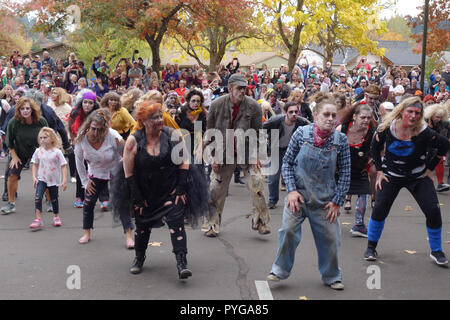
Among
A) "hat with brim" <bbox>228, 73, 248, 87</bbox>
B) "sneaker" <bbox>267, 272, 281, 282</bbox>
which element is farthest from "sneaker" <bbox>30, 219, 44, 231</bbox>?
"sneaker" <bbox>267, 272, 281, 282</bbox>

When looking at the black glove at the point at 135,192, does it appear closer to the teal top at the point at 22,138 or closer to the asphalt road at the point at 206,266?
the asphalt road at the point at 206,266

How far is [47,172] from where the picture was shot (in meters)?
7.86

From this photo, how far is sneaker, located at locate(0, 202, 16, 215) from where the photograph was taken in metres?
8.58

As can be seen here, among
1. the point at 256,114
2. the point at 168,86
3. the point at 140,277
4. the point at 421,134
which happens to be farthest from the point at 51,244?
the point at 168,86

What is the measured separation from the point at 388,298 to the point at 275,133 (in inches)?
175

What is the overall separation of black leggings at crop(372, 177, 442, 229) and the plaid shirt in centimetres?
121

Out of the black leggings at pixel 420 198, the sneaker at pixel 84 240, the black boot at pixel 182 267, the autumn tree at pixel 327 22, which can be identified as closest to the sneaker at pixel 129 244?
the sneaker at pixel 84 240

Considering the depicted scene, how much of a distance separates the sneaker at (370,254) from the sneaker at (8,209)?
556cm

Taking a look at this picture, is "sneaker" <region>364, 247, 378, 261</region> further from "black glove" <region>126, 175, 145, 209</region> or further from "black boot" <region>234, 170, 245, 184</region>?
"black boot" <region>234, 170, 245, 184</region>

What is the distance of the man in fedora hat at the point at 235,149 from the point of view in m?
7.02

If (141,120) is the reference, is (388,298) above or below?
below
